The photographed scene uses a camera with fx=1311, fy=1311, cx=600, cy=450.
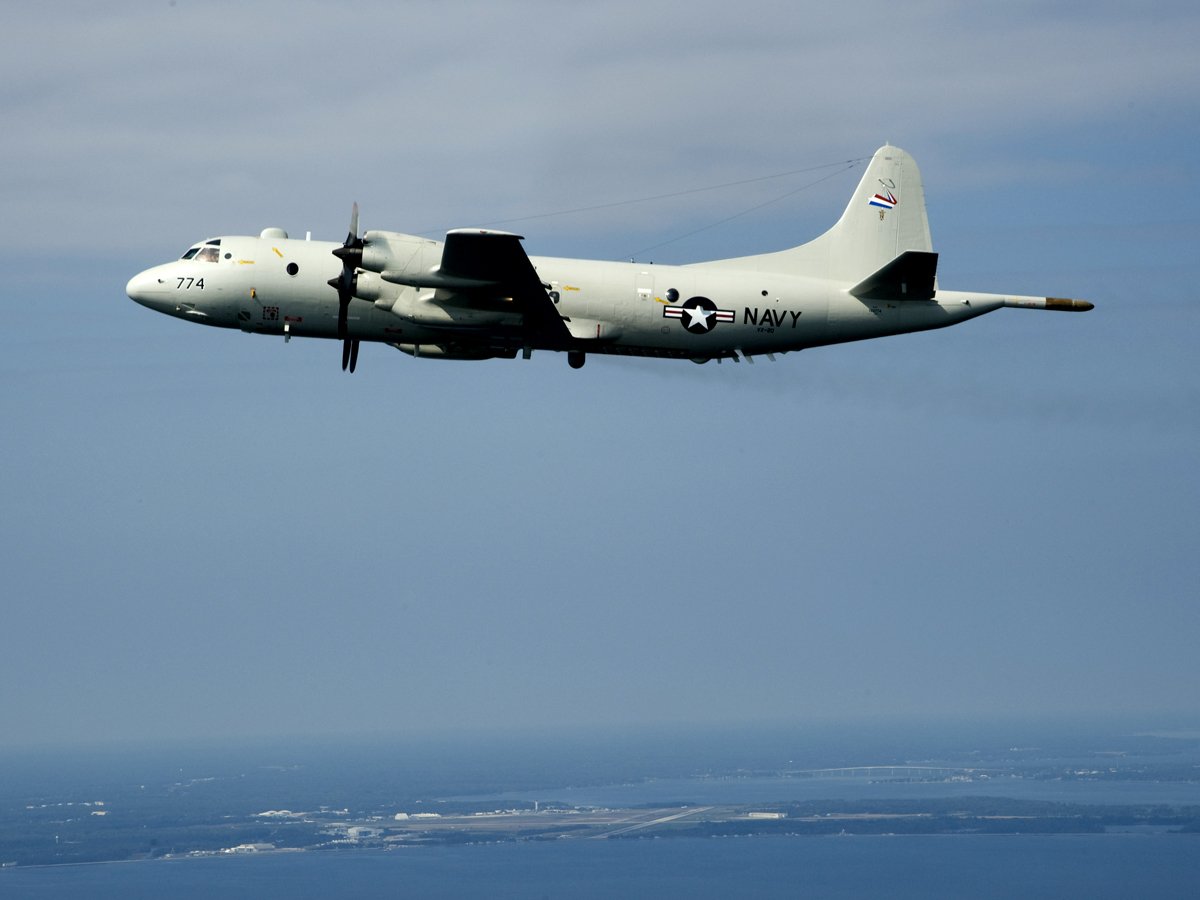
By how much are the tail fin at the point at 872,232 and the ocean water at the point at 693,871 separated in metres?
78.1

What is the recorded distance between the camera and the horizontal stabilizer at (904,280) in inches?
1272

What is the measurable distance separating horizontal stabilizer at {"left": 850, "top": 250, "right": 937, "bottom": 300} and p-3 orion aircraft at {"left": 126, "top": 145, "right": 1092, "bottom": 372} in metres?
0.04

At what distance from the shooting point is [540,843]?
129 meters

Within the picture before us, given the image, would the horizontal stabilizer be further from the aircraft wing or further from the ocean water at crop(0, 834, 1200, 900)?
the ocean water at crop(0, 834, 1200, 900)

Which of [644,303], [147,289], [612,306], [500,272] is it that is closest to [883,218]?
[644,303]

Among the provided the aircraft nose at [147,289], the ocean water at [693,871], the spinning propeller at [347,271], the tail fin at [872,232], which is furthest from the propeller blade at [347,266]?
the ocean water at [693,871]

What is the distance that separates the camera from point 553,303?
31.8m

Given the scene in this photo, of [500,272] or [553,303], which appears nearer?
[500,272]

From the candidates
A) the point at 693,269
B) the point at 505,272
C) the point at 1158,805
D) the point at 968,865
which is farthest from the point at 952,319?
the point at 1158,805

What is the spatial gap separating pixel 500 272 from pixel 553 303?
1.79 meters

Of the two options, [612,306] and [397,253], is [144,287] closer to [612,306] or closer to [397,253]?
[397,253]

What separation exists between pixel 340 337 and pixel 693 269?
30.0 feet

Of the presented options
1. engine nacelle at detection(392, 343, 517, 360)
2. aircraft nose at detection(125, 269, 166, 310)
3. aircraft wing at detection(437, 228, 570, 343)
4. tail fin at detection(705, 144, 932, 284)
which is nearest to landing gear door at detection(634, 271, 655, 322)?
aircraft wing at detection(437, 228, 570, 343)

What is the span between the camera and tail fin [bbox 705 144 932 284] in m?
34.4
